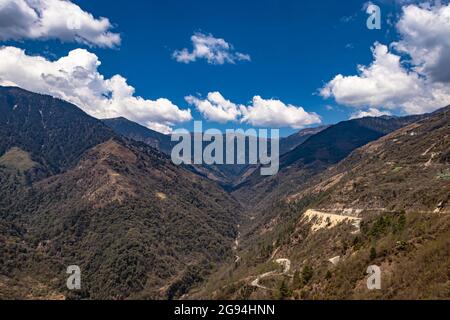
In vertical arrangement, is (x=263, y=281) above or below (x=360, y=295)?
below

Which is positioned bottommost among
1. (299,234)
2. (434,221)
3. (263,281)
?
(263,281)
